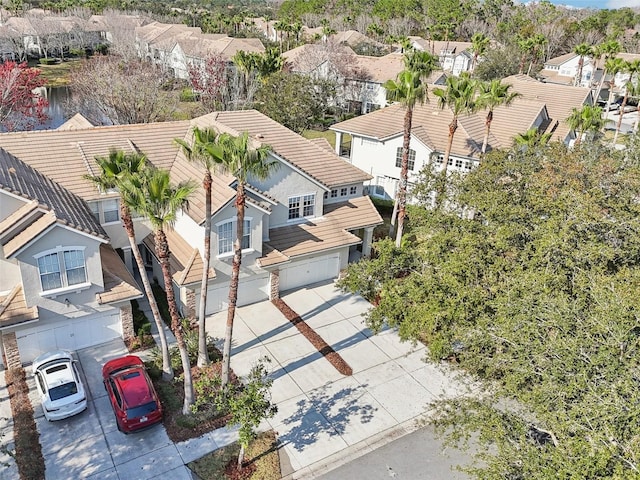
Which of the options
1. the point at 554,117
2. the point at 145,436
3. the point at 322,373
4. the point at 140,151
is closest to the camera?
the point at 145,436

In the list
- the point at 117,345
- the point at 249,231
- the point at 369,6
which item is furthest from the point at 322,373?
the point at 369,6

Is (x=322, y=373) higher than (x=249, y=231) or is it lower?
lower

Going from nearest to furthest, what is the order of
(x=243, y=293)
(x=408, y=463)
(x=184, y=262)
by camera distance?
(x=408, y=463), (x=184, y=262), (x=243, y=293)

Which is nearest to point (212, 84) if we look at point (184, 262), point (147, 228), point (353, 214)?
point (353, 214)

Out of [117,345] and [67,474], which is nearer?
[67,474]

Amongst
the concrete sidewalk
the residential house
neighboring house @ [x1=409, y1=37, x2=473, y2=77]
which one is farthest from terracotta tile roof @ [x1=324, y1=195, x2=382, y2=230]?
neighboring house @ [x1=409, y1=37, x2=473, y2=77]

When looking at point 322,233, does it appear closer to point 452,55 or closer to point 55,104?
point 55,104

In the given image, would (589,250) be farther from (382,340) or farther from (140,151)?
(140,151)

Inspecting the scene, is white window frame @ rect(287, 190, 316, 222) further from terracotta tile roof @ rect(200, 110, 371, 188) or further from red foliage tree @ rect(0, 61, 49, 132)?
red foliage tree @ rect(0, 61, 49, 132)
